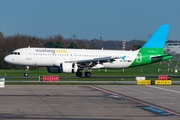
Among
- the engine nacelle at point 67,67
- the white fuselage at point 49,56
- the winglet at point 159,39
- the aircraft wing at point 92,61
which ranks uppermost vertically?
the winglet at point 159,39

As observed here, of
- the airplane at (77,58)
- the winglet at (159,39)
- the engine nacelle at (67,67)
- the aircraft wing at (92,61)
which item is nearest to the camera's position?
the engine nacelle at (67,67)

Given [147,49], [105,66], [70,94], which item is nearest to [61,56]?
[105,66]

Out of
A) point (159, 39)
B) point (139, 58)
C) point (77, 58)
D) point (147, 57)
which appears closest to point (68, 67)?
point (77, 58)

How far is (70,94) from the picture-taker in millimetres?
34625

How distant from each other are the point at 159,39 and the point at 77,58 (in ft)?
35.5

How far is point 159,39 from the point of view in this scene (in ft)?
199

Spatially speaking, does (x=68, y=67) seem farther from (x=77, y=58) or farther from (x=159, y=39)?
(x=159, y=39)

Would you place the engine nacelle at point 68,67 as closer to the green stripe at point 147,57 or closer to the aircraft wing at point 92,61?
the aircraft wing at point 92,61

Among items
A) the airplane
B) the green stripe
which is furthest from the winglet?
the green stripe

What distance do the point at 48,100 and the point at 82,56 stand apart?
88.1 ft

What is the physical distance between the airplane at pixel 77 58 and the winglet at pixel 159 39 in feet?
0.69

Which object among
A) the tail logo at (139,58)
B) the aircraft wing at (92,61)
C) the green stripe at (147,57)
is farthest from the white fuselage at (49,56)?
the green stripe at (147,57)

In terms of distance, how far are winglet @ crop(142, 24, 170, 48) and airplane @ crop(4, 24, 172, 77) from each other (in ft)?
0.69

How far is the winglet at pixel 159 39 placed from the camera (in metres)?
60.2
